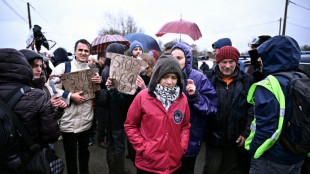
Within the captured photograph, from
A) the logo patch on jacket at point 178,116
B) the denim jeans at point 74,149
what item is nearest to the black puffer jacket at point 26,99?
the denim jeans at point 74,149

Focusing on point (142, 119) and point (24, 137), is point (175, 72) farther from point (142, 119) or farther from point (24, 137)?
point (24, 137)

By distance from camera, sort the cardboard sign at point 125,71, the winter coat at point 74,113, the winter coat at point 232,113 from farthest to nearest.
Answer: the winter coat at point 74,113, the cardboard sign at point 125,71, the winter coat at point 232,113

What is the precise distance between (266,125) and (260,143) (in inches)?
7.3

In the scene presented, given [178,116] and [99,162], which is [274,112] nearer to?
[178,116]

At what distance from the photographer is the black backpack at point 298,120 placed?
4.56 ft

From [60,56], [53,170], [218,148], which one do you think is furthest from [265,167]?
[60,56]

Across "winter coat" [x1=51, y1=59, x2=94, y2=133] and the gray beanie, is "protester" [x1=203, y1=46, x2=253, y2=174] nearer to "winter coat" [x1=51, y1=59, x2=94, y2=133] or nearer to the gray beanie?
the gray beanie

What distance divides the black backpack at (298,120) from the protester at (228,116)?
2.12 ft

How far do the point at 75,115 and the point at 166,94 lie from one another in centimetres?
156

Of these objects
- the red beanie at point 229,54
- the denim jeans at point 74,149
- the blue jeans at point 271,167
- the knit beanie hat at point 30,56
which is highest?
the red beanie at point 229,54

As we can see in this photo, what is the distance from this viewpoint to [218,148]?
235 cm

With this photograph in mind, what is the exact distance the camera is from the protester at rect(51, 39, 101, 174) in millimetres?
2451

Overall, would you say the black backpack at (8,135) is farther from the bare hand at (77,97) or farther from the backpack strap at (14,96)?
the bare hand at (77,97)

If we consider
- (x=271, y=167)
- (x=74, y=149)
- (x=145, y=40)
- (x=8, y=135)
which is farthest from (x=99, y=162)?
(x=145, y=40)
